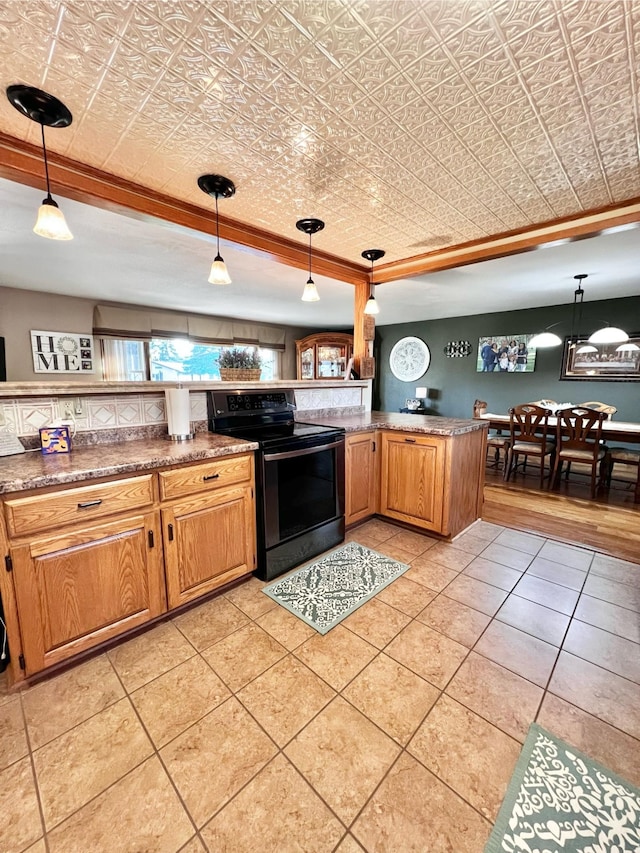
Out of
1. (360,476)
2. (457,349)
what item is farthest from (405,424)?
(457,349)

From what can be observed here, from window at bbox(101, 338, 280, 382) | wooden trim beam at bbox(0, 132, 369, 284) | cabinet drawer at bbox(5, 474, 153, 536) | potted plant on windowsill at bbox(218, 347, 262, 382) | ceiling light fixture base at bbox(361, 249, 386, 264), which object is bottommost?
cabinet drawer at bbox(5, 474, 153, 536)

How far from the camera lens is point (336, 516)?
8.10 ft

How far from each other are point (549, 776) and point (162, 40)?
2.56 metres

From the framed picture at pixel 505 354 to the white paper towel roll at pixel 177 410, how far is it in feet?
17.4

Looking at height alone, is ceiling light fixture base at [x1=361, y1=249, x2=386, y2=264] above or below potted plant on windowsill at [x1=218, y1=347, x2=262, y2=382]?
above

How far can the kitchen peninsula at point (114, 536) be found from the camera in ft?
4.27

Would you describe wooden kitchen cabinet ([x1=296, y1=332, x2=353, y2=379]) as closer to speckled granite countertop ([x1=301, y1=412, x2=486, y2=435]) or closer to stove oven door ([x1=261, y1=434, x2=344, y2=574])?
speckled granite countertop ([x1=301, y1=412, x2=486, y2=435])

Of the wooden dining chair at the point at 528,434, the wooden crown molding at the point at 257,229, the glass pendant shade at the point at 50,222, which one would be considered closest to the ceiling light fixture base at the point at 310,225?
the wooden crown molding at the point at 257,229

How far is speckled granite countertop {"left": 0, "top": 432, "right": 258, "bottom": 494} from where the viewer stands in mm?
1296

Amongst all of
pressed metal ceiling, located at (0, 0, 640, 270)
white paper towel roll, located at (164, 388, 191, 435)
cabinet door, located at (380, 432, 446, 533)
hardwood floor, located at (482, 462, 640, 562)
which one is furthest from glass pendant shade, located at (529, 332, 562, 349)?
white paper towel roll, located at (164, 388, 191, 435)

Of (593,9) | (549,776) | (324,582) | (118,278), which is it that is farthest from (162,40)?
(118,278)

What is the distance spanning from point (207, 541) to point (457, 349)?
575 cm

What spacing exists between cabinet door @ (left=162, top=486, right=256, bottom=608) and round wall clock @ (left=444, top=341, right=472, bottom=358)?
540 centimetres

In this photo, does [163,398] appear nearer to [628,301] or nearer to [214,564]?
[214,564]
